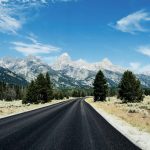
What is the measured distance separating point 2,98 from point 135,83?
124m

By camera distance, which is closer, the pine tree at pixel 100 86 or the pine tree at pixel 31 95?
the pine tree at pixel 31 95

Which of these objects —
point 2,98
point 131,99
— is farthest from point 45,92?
point 2,98

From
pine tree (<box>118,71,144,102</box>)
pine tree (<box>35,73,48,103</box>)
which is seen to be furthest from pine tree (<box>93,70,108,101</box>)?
pine tree (<box>118,71,144,102</box>)

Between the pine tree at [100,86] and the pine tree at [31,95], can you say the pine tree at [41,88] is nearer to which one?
the pine tree at [31,95]

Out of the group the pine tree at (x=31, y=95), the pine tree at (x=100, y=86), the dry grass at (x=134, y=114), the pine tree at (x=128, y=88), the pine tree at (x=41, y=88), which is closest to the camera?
the dry grass at (x=134, y=114)

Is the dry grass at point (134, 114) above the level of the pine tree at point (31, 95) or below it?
below

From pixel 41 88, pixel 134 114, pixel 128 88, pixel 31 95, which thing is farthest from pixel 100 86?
pixel 134 114

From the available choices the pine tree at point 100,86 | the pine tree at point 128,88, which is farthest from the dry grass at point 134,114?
the pine tree at point 100,86

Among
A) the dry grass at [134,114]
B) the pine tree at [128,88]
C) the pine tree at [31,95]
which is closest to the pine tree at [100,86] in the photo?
the pine tree at [128,88]

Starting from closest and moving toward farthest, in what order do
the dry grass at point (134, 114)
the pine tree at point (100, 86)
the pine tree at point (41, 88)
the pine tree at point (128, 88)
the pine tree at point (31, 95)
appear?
1. the dry grass at point (134, 114)
2. the pine tree at point (128, 88)
3. the pine tree at point (41, 88)
4. the pine tree at point (31, 95)
5. the pine tree at point (100, 86)

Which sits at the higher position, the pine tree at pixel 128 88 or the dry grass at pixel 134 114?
the pine tree at pixel 128 88

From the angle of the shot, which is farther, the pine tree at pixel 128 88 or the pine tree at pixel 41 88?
the pine tree at pixel 41 88

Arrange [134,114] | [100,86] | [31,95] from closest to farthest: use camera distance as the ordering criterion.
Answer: [134,114] → [31,95] → [100,86]

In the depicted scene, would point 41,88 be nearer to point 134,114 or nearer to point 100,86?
point 100,86
